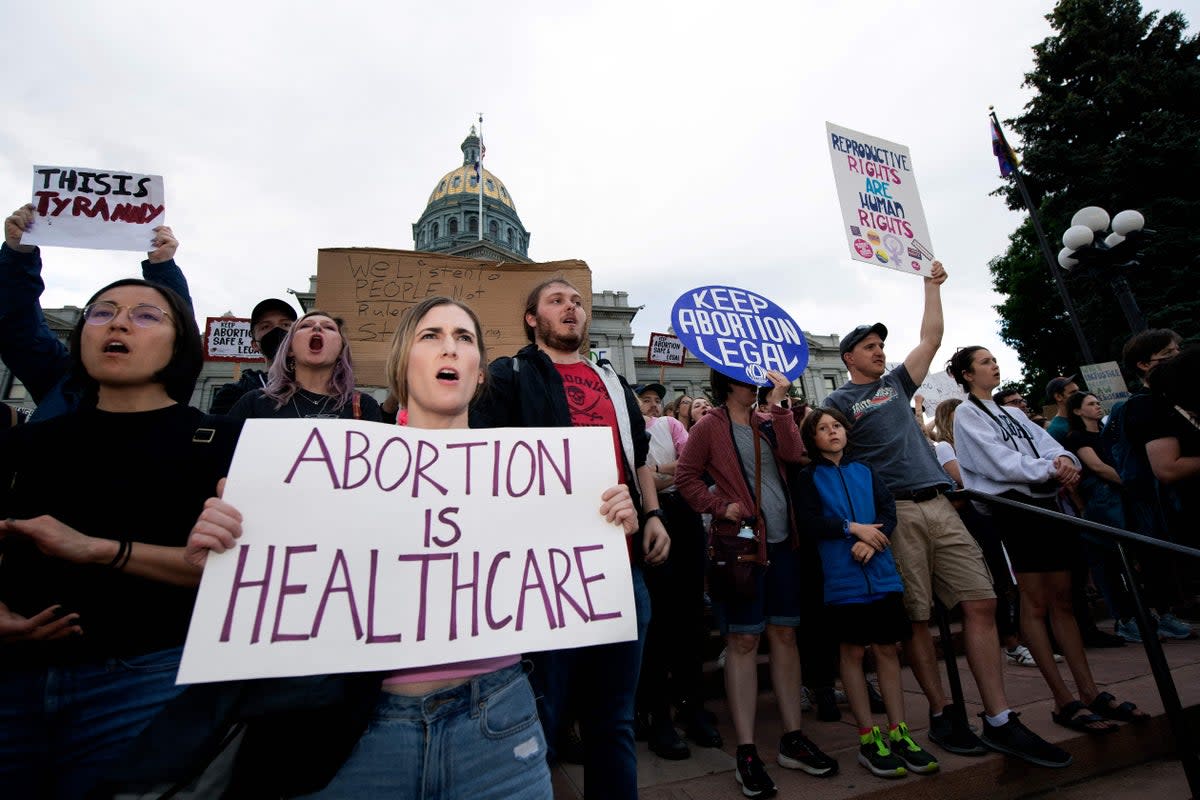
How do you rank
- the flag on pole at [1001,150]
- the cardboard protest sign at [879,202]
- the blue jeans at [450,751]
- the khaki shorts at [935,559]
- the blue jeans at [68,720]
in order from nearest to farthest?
the blue jeans at [450,751], the blue jeans at [68,720], the khaki shorts at [935,559], the cardboard protest sign at [879,202], the flag on pole at [1001,150]

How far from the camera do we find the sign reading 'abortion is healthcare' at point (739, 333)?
10.8 feet

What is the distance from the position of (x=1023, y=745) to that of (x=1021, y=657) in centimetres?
235

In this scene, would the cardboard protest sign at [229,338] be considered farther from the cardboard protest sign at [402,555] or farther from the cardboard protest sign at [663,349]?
the cardboard protest sign at [402,555]

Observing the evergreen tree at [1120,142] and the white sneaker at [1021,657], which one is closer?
the white sneaker at [1021,657]

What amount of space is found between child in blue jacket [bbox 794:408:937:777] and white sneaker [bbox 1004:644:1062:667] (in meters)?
2.49

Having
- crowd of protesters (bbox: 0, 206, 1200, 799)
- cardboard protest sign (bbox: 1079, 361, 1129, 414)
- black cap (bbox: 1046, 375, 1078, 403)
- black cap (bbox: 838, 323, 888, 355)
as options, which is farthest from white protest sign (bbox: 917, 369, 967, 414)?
black cap (bbox: 838, 323, 888, 355)

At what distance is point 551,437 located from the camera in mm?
1602

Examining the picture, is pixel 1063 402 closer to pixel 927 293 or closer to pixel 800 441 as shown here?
pixel 927 293

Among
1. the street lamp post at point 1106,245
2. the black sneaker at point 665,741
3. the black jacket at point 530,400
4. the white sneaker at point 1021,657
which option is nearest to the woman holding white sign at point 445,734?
the black jacket at point 530,400

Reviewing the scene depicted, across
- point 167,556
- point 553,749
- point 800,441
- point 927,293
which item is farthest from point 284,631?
point 927,293

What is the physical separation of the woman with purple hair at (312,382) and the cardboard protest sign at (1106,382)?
9.90 meters

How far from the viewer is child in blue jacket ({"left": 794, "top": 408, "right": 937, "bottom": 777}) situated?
274 cm

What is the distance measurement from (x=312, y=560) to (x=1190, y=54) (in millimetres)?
30422

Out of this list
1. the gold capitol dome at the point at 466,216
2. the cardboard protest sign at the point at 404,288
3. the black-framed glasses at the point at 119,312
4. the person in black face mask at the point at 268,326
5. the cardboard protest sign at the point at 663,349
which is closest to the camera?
the black-framed glasses at the point at 119,312
